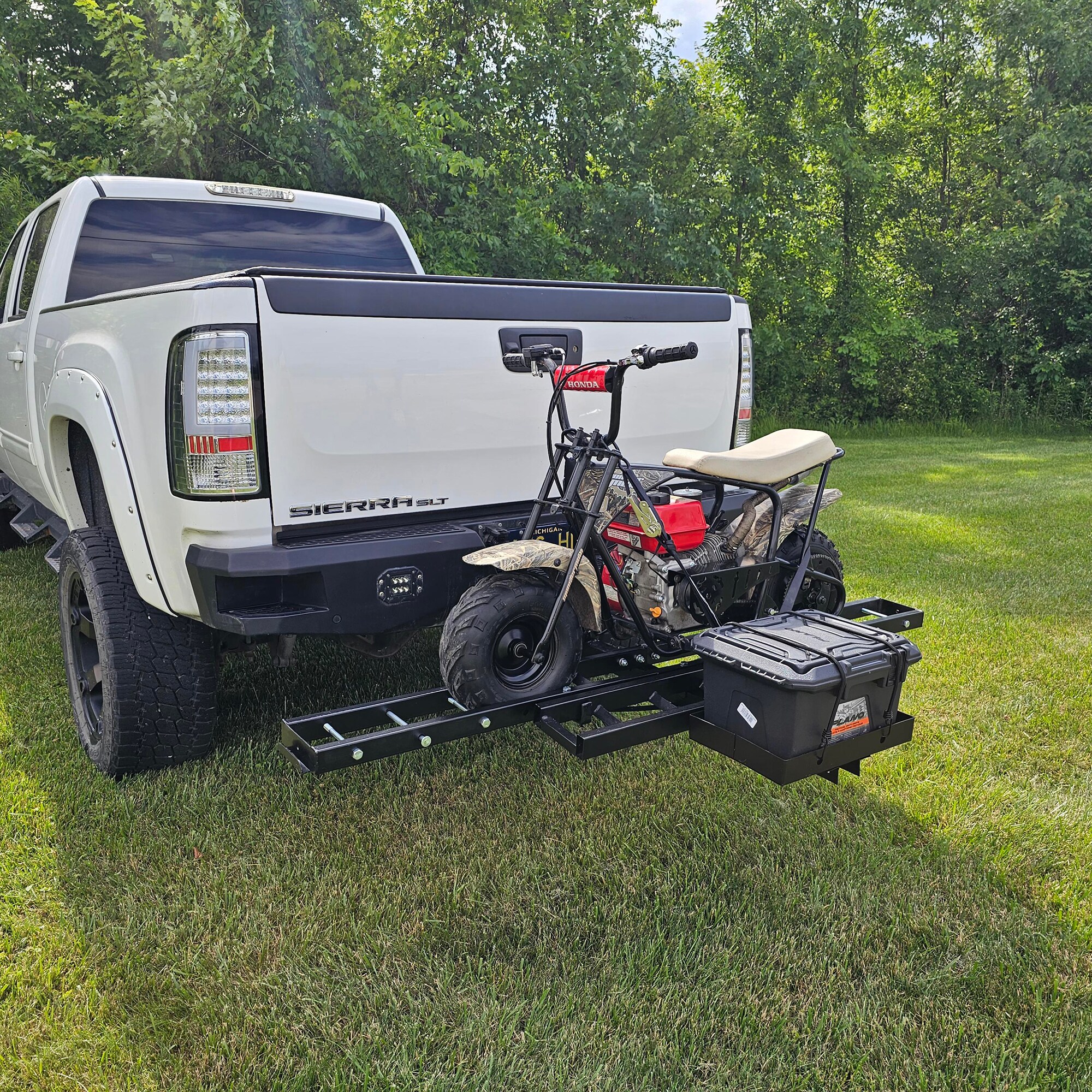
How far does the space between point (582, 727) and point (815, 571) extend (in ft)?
4.44

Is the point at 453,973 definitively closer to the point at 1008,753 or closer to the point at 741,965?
the point at 741,965

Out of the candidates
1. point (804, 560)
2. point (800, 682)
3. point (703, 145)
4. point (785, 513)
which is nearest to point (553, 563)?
point (800, 682)

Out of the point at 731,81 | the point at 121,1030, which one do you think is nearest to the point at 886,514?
the point at 121,1030

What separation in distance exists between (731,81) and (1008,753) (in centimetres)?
1866

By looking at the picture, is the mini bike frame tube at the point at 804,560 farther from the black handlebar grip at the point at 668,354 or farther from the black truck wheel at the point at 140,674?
the black truck wheel at the point at 140,674

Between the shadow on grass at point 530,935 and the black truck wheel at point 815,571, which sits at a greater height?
the black truck wheel at point 815,571

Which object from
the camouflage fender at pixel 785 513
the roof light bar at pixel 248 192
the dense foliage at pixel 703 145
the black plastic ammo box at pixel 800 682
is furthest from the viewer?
the dense foliage at pixel 703 145

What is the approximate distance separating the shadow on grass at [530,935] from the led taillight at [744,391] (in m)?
1.56

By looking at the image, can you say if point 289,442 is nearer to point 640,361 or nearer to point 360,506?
point 360,506

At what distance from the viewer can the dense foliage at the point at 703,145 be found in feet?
33.8

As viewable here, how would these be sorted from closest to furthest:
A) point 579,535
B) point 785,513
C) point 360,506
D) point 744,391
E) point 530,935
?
point 530,935
point 360,506
point 579,535
point 785,513
point 744,391

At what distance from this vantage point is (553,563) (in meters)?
3.07

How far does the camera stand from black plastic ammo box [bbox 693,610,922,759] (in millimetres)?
2715

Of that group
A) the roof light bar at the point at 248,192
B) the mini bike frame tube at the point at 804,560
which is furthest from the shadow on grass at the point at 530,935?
the roof light bar at the point at 248,192
